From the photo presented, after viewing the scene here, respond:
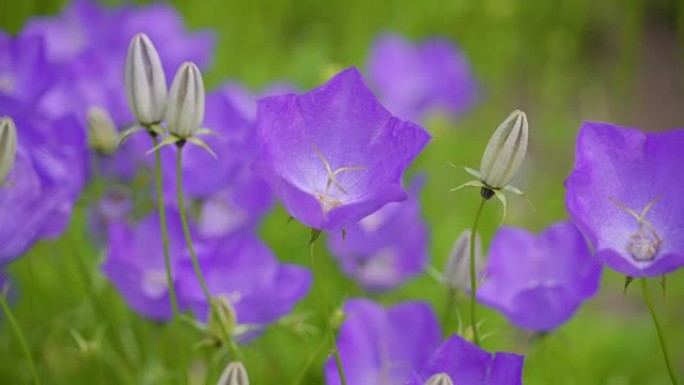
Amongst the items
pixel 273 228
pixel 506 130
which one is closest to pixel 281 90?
pixel 273 228

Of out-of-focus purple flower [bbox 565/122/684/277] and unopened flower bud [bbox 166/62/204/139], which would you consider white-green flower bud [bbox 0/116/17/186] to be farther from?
out-of-focus purple flower [bbox 565/122/684/277]

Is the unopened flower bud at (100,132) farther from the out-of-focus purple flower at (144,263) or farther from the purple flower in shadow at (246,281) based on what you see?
the purple flower in shadow at (246,281)

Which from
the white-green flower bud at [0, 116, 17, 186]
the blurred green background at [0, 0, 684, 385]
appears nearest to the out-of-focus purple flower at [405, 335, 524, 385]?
the blurred green background at [0, 0, 684, 385]

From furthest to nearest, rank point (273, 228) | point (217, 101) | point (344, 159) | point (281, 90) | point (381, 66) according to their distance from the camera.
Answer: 1. point (381, 66)
2. point (273, 228)
3. point (281, 90)
4. point (217, 101)
5. point (344, 159)

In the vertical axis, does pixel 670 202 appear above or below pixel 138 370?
above

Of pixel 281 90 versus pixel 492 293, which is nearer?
pixel 492 293

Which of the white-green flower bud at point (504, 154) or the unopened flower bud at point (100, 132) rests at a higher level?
the white-green flower bud at point (504, 154)

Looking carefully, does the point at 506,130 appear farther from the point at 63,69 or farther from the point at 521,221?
the point at 521,221

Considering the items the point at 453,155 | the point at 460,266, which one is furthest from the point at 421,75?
the point at 460,266

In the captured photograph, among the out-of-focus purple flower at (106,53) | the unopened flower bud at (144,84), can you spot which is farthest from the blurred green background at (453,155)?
the unopened flower bud at (144,84)
